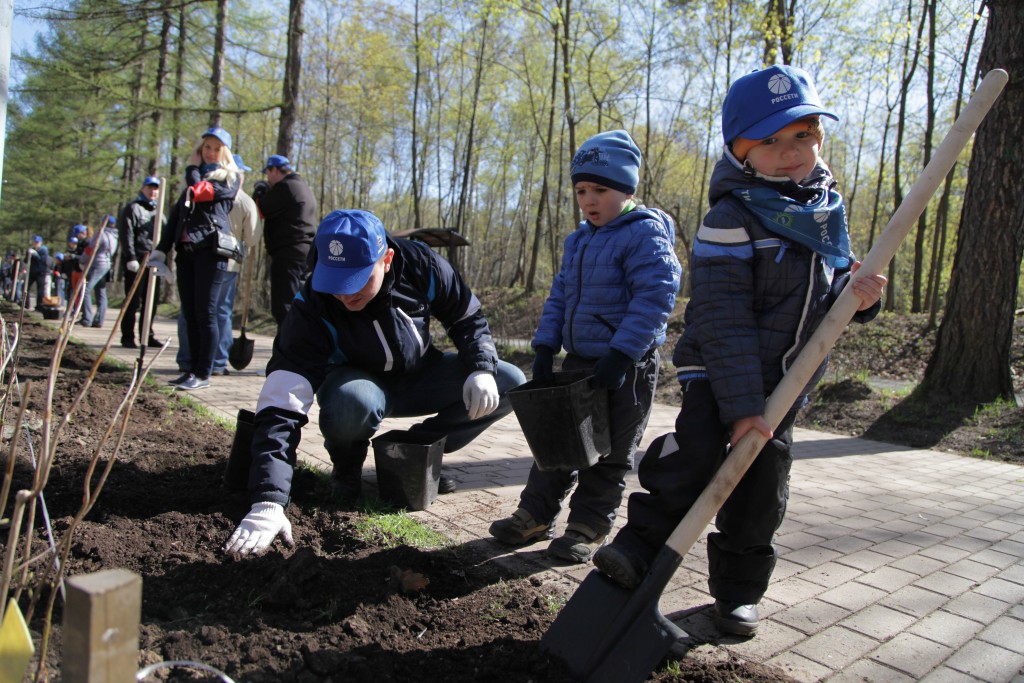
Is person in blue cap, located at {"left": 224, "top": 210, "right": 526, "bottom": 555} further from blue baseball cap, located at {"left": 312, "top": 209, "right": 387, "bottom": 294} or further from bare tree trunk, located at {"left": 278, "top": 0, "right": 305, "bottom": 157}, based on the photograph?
bare tree trunk, located at {"left": 278, "top": 0, "right": 305, "bottom": 157}

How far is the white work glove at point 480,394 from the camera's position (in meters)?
3.20

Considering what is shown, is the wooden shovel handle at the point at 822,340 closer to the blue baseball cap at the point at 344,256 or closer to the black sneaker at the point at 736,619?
the black sneaker at the point at 736,619

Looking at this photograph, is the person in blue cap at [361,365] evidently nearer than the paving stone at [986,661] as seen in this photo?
No

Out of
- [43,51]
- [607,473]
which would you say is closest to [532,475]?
[607,473]

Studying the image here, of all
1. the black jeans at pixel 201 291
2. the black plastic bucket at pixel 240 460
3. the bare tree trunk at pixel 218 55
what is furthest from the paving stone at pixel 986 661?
the bare tree trunk at pixel 218 55

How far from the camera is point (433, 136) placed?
26.7 m

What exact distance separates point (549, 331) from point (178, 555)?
1594mm

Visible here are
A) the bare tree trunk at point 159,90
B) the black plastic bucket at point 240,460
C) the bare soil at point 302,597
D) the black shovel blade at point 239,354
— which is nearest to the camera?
the bare soil at point 302,597

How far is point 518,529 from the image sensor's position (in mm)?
2871

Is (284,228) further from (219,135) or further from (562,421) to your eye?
(562,421)

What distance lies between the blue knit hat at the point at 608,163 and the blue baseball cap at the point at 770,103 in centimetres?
65

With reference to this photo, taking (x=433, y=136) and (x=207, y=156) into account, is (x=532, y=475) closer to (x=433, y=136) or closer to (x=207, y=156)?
(x=207, y=156)

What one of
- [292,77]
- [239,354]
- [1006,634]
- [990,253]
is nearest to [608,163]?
[1006,634]

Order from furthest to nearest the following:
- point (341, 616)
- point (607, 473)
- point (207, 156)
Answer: point (207, 156)
point (607, 473)
point (341, 616)
